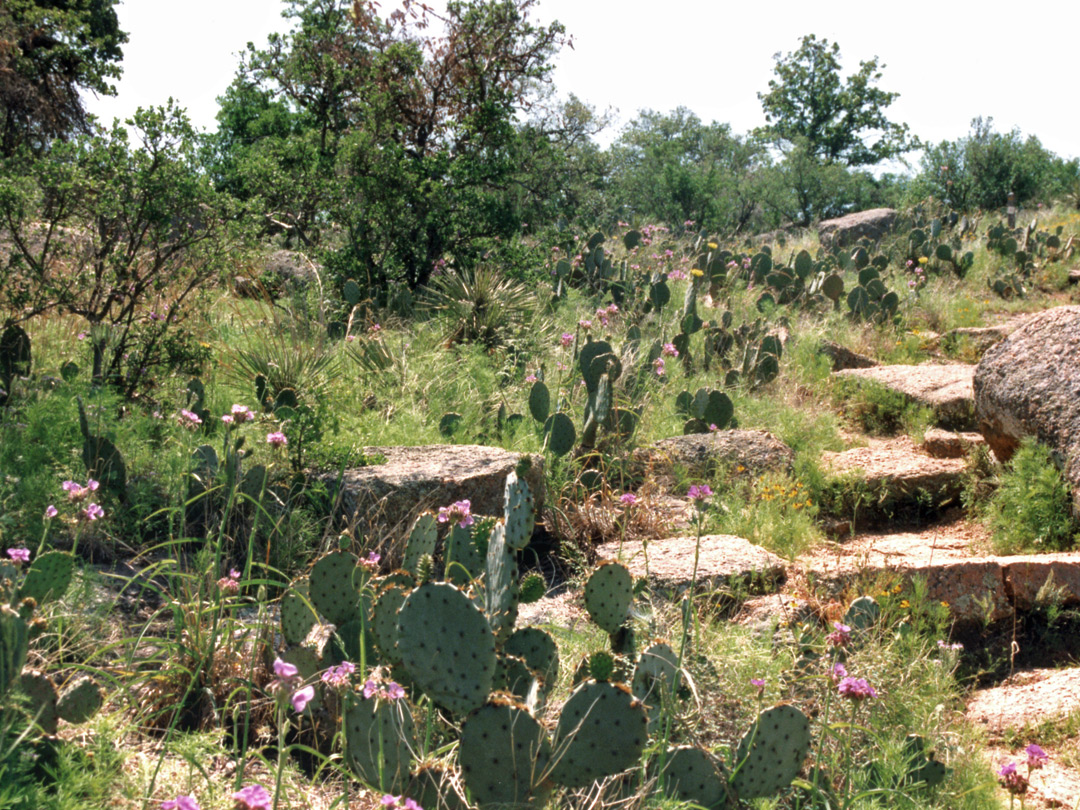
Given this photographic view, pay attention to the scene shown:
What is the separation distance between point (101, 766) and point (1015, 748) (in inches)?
123

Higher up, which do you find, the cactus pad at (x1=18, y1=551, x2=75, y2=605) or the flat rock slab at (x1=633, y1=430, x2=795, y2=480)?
the cactus pad at (x1=18, y1=551, x2=75, y2=605)

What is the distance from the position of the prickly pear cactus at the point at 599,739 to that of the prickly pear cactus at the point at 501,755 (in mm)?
72

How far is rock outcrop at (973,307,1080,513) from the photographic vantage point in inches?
178

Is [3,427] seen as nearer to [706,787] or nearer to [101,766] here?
[101,766]

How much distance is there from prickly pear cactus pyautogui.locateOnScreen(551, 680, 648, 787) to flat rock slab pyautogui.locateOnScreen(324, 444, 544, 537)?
2075 millimetres

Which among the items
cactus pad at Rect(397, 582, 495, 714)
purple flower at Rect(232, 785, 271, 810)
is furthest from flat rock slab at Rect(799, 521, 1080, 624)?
purple flower at Rect(232, 785, 271, 810)

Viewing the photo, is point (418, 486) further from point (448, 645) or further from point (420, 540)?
point (448, 645)

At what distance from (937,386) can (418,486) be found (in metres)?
4.39

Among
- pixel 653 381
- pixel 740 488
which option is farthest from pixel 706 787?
pixel 653 381

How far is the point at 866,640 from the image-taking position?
326 centimetres

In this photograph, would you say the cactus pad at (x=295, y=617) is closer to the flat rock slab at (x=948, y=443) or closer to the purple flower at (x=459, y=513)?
the purple flower at (x=459, y=513)

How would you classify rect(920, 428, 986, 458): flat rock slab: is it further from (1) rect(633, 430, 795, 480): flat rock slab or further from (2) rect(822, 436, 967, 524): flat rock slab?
(1) rect(633, 430, 795, 480): flat rock slab

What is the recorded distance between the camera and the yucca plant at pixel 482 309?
23.6ft

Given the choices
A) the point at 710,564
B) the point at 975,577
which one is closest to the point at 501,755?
the point at 710,564
